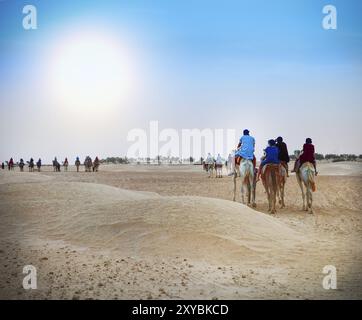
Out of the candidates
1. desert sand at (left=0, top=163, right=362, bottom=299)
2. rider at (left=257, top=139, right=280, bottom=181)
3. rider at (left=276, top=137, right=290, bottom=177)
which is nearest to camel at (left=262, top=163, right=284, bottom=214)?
rider at (left=257, top=139, right=280, bottom=181)

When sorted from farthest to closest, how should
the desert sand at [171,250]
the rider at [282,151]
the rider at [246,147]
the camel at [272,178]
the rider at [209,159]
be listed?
the rider at [209,159] < the rider at [282,151] < the rider at [246,147] < the camel at [272,178] < the desert sand at [171,250]

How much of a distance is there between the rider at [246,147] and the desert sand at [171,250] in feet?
7.69

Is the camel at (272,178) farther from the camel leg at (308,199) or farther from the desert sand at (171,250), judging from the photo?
the camel leg at (308,199)

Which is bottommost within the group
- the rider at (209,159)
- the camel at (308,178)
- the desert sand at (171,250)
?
the desert sand at (171,250)

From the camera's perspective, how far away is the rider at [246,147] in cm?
1819

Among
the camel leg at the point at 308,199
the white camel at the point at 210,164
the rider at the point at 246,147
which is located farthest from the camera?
the white camel at the point at 210,164

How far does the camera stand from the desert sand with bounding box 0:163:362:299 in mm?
8164

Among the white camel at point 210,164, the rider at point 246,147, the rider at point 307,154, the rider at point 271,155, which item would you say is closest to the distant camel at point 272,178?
the rider at point 271,155

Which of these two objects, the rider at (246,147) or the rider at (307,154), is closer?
the rider at (307,154)

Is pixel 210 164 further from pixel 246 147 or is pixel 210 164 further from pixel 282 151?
pixel 246 147

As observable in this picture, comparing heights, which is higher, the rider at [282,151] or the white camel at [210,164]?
the rider at [282,151]

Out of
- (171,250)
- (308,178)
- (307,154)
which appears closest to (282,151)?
(307,154)

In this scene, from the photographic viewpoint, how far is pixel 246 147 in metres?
18.3
